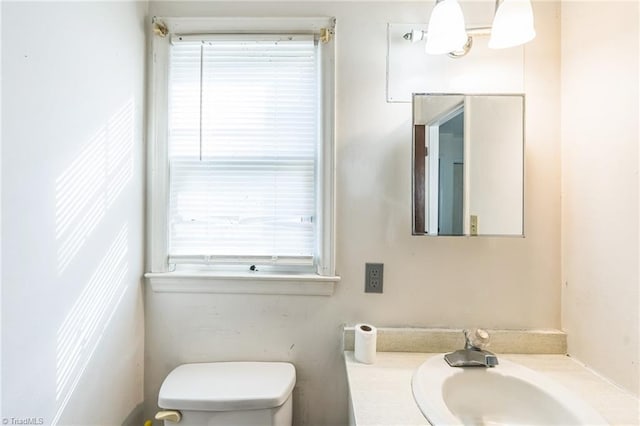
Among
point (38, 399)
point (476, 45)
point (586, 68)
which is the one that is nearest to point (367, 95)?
point (476, 45)

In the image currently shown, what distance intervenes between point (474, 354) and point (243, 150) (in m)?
1.15

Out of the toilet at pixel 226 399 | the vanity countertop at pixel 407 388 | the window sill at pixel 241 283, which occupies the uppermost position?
→ the window sill at pixel 241 283

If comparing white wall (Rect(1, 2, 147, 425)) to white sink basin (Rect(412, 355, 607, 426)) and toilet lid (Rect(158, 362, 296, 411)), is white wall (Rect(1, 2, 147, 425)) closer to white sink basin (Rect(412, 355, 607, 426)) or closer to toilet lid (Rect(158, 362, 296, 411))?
toilet lid (Rect(158, 362, 296, 411))

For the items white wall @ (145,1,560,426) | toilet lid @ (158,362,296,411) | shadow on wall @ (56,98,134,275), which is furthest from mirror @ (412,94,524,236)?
shadow on wall @ (56,98,134,275)

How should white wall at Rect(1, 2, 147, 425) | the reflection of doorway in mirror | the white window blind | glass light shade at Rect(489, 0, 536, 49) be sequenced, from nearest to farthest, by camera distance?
1. white wall at Rect(1, 2, 147, 425)
2. glass light shade at Rect(489, 0, 536, 49)
3. the reflection of doorway in mirror
4. the white window blind

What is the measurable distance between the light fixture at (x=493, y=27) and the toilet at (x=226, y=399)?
1.32 m

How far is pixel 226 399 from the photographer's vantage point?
37.4 inches

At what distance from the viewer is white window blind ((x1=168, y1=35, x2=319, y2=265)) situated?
3.86 feet

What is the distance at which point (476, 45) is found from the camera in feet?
3.76

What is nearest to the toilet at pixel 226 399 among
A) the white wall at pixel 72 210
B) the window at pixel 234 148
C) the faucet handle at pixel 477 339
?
the white wall at pixel 72 210

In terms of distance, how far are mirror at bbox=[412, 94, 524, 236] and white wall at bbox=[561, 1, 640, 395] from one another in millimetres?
196

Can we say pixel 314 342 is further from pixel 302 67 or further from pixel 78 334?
pixel 302 67

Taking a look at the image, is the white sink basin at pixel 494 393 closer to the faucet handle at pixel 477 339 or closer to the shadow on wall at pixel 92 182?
the faucet handle at pixel 477 339

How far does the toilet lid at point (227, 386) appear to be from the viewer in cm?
95
